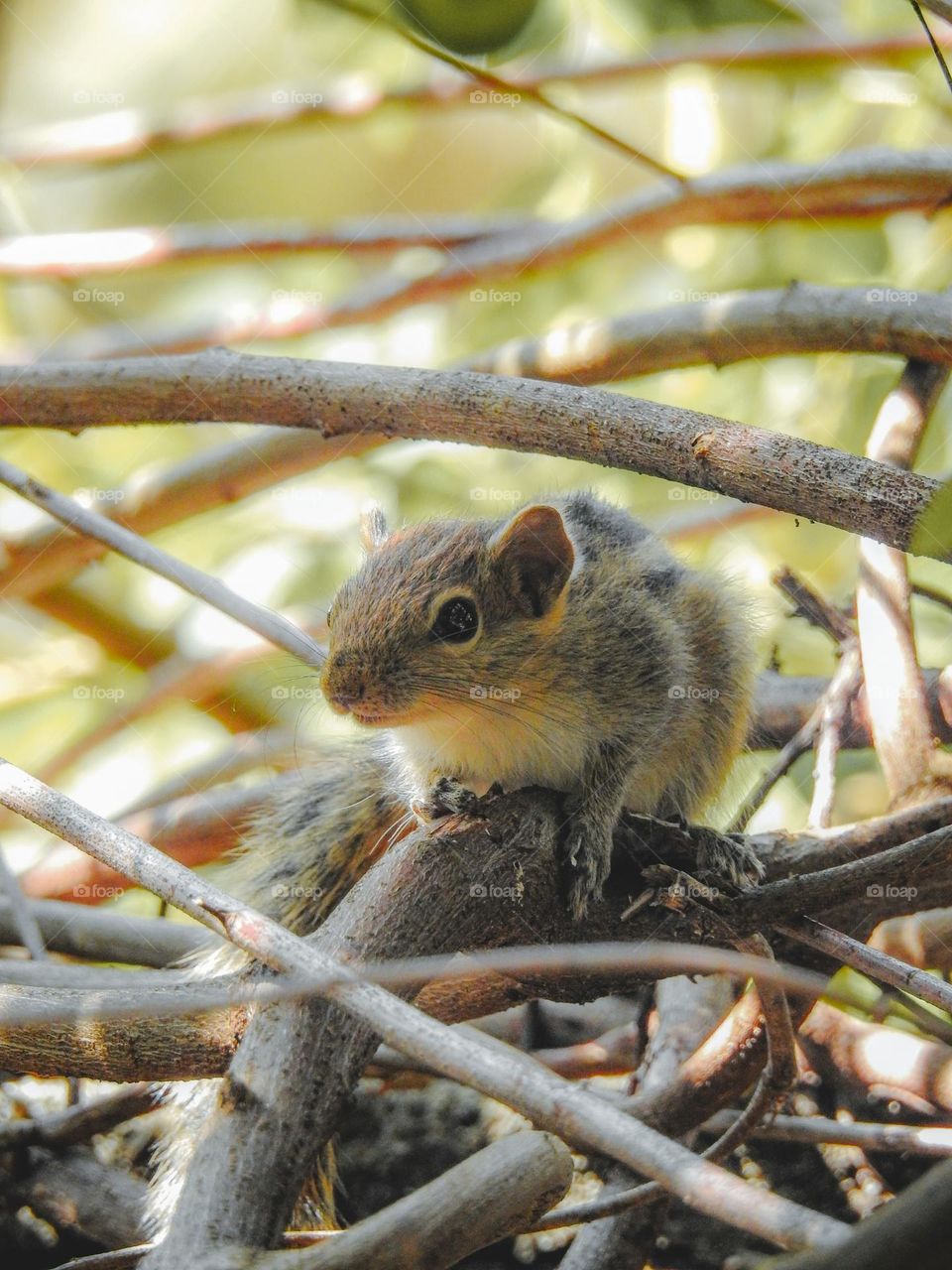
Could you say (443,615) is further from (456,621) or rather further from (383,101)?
(383,101)

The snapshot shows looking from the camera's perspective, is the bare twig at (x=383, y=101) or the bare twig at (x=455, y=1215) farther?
the bare twig at (x=383, y=101)

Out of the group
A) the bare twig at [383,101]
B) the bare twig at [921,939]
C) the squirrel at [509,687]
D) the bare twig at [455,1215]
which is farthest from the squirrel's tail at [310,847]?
the bare twig at [383,101]

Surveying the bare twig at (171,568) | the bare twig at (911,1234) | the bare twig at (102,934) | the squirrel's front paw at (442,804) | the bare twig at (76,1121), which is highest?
the bare twig at (171,568)

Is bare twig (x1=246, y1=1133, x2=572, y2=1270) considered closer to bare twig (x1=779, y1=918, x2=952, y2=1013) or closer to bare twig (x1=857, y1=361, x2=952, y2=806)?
bare twig (x1=779, y1=918, x2=952, y2=1013)

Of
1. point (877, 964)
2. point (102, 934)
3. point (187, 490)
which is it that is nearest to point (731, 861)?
point (877, 964)

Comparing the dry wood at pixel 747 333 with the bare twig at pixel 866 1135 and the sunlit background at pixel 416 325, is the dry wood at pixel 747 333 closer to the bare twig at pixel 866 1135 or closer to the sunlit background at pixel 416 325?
the sunlit background at pixel 416 325

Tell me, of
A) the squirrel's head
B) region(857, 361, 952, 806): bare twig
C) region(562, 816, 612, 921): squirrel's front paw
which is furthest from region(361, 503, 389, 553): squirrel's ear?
region(857, 361, 952, 806): bare twig
